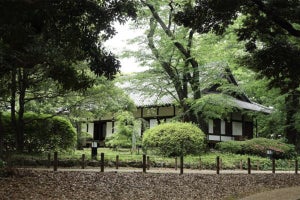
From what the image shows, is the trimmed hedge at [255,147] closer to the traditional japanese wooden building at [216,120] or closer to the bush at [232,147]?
the bush at [232,147]

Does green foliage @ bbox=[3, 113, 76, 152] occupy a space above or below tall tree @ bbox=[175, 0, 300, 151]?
below

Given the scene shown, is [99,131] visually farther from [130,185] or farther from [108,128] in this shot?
[130,185]

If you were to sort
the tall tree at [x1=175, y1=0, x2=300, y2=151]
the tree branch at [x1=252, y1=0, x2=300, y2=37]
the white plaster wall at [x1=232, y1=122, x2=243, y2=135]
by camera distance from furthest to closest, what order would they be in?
the white plaster wall at [x1=232, y1=122, x2=243, y2=135] → the tree branch at [x1=252, y1=0, x2=300, y2=37] → the tall tree at [x1=175, y1=0, x2=300, y2=151]

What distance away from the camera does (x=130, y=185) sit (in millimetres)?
13898

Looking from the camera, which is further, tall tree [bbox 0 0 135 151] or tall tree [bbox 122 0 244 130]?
tall tree [bbox 122 0 244 130]

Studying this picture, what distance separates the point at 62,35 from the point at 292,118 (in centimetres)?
2481

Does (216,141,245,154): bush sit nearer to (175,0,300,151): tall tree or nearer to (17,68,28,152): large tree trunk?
(175,0,300,151): tall tree

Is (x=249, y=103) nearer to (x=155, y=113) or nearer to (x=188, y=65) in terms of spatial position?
(x=155, y=113)

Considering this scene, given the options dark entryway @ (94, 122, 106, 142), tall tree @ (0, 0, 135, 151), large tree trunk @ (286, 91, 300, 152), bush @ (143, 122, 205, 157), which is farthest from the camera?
dark entryway @ (94, 122, 106, 142)

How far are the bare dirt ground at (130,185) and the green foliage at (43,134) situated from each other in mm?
6181

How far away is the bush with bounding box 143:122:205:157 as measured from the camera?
24703mm

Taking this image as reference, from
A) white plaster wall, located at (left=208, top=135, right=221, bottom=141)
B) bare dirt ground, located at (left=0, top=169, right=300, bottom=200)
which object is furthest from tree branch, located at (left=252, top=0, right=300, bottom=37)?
white plaster wall, located at (left=208, top=135, right=221, bottom=141)

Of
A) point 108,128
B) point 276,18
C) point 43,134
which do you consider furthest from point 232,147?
point 108,128

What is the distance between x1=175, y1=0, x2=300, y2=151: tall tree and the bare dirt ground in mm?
4649
